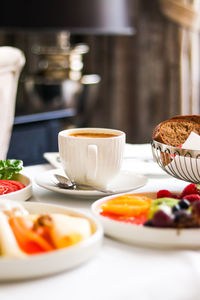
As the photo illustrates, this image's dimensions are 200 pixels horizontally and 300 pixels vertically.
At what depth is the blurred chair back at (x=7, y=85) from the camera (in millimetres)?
1954

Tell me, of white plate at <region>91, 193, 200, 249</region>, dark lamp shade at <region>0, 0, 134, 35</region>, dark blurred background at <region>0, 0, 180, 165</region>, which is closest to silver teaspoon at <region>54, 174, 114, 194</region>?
white plate at <region>91, 193, 200, 249</region>

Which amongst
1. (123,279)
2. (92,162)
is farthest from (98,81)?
(123,279)

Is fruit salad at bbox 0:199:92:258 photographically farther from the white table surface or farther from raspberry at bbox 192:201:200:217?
raspberry at bbox 192:201:200:217

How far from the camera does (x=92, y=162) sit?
103cm

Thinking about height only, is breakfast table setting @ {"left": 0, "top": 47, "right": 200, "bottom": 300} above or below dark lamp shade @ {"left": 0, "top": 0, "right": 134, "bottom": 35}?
below

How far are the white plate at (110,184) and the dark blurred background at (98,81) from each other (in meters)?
1.30

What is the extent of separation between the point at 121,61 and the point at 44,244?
3310 millimetres

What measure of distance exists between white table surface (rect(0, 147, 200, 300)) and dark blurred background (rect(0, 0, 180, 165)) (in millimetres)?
1673

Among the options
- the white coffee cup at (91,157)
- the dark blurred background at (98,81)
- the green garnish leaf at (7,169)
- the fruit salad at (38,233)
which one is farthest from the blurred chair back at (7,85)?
the fruit salad at (38,233)

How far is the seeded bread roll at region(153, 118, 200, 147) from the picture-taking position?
43.3 inches

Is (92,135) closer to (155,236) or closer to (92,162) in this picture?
(92,162)

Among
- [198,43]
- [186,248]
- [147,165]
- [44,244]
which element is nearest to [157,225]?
[186,248]

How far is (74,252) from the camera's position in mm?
709

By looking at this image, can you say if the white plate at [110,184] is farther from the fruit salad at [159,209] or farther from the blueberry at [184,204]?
the blueberry at [184,204]
